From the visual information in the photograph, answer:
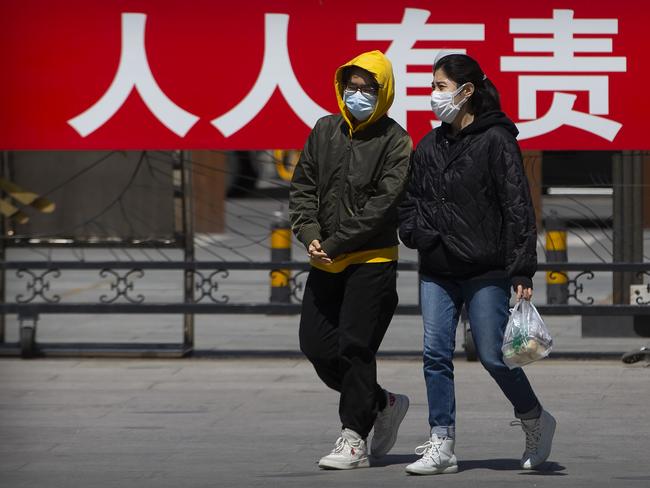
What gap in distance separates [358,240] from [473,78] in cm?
84

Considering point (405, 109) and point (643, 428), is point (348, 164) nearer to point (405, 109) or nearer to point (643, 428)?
point (643, 428)

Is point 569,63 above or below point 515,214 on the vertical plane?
above

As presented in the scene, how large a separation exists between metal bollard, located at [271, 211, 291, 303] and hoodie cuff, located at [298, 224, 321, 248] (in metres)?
3.74

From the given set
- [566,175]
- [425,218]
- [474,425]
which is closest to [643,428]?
[474,425]

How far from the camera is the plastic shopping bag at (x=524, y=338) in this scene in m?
6.10

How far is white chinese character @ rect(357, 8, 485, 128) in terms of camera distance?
944 cm

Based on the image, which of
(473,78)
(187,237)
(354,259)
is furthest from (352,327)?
(187,237)

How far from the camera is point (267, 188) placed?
11227 mm

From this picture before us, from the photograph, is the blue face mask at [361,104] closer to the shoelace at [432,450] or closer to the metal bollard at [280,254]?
the shoelace at [432,450]

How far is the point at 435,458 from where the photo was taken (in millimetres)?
6340

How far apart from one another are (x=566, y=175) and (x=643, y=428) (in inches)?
106

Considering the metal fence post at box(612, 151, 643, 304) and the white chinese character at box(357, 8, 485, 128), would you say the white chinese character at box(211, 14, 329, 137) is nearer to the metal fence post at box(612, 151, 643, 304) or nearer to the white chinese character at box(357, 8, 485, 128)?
the white chinese character at box(357, 8, 485, 128)

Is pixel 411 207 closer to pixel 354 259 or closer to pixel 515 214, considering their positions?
pixel 354 259

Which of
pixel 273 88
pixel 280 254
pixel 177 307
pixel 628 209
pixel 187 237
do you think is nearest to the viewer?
pixel 273 88
